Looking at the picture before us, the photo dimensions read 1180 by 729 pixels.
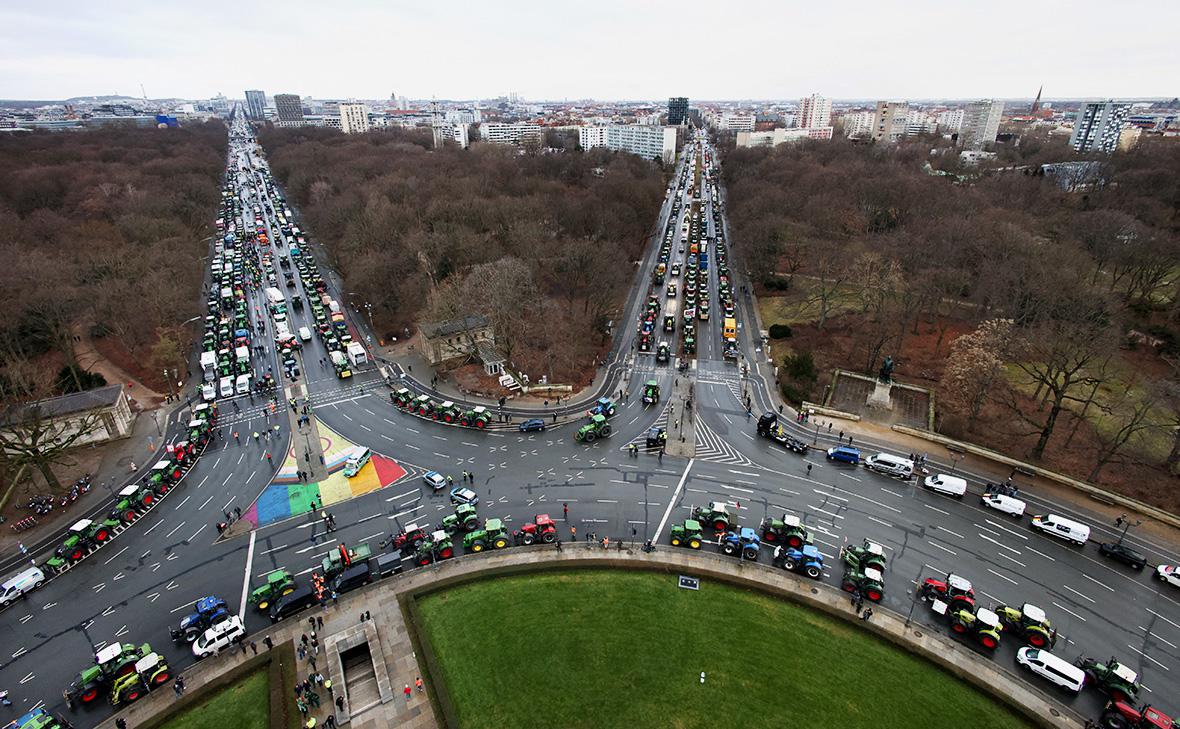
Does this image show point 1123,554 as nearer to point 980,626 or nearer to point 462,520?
point 980,626

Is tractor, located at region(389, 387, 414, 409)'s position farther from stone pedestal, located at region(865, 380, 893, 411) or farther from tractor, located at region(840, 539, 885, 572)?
stone pedestal, located at region(865, 380, 893, 411)

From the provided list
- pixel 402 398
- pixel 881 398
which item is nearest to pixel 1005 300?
pixel 881 398

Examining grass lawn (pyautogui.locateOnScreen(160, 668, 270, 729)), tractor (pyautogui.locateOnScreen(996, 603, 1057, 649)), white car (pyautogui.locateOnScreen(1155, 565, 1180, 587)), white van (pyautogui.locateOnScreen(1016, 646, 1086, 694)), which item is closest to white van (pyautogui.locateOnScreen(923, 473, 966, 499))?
white car (pyautogui.locateOnScreen(1155, 565, 1180, 587))

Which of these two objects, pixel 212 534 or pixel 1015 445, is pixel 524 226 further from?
pixel 1015 445

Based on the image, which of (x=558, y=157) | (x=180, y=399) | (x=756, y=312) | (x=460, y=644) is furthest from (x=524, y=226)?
(x=558, y=157)

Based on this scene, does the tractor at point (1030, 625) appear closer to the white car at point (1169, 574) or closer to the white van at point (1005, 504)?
the white car at point (1169, 574)

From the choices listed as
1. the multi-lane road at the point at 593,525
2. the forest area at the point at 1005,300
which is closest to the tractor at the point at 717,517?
the multi-lane road at the point at 593,525
